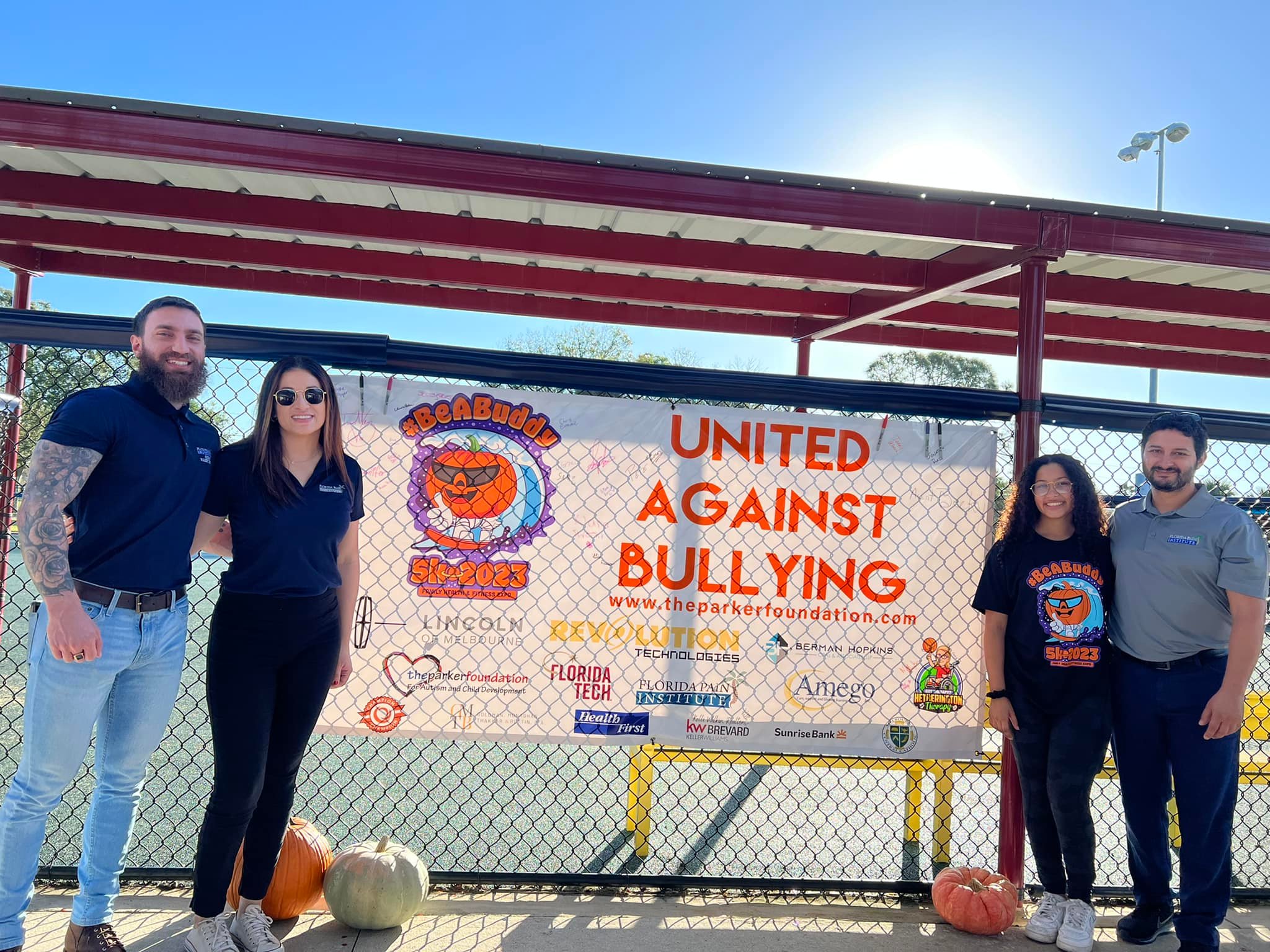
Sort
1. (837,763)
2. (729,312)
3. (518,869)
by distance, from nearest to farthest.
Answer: (518,869), (837,763), (729,312)

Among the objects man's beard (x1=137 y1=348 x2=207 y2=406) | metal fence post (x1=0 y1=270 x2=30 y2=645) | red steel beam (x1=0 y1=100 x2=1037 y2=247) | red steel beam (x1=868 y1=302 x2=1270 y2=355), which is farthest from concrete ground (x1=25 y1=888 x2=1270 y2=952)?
red steel beam (x1=868 y1=302 x2=1270 y2=355)

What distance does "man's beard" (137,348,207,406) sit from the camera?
8.39 ft

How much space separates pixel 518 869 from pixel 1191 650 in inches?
110

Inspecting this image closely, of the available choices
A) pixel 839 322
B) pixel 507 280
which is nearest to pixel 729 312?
pixel 839 322

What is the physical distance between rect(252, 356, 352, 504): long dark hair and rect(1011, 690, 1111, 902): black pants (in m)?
2.50

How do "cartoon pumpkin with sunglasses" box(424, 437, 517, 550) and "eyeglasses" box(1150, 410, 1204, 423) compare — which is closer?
"eyeglasses" box(1150, 410, 1204, 423)

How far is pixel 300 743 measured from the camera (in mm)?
2684

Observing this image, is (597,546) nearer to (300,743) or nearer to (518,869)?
(300,743)

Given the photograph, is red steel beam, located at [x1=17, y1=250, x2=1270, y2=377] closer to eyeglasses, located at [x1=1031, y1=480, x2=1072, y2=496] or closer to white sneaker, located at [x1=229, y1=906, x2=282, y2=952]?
eyeglasses, located at [x1=1031, y1=480, x2=1072, y2=496]

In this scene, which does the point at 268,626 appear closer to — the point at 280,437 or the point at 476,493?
the point at 280,437

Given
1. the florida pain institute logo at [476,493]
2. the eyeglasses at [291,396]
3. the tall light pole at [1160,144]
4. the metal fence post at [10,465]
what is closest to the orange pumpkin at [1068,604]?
the florida pain institute logo at [476,493]

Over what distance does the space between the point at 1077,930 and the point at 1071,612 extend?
1128 mm

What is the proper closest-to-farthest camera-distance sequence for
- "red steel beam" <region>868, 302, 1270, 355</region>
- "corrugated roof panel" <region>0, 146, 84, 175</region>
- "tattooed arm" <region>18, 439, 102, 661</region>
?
"tattooed arm" <region>18, 439, 102, 661</region> < "corrugated roof panel" <region>0, 146, 84, 175</region> < "red steel beam" <region>868, 302, 1270, 355</region>

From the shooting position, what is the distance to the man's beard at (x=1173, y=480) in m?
3.01
